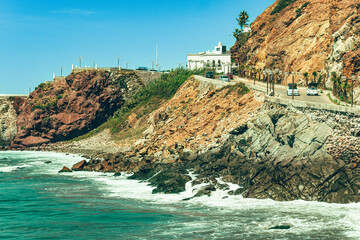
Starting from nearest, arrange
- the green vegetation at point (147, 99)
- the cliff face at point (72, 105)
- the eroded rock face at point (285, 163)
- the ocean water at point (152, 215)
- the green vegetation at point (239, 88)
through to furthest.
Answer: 1. the ocean water at point (152, 215)
2. the eroded rock face at point (285, 163)
3. the green vegetation at point (239, 88)
4. the green vegetation at point (147, 99)
5. the cliff face at point (72, 105)

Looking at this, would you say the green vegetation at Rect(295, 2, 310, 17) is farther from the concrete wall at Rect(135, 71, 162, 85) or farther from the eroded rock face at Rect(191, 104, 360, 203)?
the eroded rock face at Rect(191, 104, 360, 203)

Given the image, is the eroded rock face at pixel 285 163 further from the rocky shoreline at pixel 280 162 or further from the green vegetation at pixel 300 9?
the green vegetation at pixel 300 9

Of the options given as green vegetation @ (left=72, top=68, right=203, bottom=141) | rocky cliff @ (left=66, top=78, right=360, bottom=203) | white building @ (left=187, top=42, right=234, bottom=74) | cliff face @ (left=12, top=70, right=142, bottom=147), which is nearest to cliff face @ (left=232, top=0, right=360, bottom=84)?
white building @ (left=187, top=42, right=234, bottom=74)

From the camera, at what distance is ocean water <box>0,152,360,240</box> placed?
27797 mm

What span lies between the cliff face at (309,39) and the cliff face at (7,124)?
60.8 metres

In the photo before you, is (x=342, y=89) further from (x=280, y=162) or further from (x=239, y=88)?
(x=280, y=162)

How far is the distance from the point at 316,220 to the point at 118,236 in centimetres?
1418

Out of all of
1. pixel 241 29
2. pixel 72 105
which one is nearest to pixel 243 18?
pixel 241 29

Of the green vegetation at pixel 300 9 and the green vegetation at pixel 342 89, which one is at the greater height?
the green vegetation at pixel 300 9

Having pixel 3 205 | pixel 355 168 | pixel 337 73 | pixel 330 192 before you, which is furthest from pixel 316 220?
pixel 337 73

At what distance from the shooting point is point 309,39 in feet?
281

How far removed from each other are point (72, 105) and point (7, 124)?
1897 cm

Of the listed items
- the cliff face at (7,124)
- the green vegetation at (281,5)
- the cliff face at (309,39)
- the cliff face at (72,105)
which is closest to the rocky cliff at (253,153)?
the cliff face at (309,39)

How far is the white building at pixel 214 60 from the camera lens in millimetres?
115500
